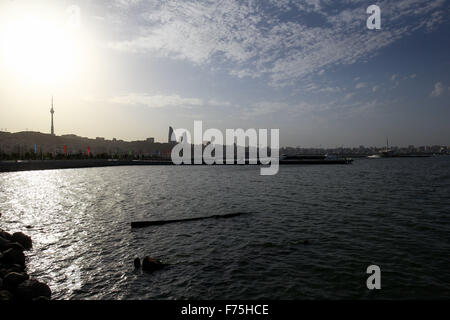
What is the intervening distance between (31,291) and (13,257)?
523 cm

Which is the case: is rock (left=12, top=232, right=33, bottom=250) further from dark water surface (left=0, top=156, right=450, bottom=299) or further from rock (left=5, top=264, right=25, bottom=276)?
rock (left=5, top=264, right=25, bottom=276)

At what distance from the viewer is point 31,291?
10500 millimetres

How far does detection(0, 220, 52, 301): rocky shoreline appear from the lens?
10.2 m

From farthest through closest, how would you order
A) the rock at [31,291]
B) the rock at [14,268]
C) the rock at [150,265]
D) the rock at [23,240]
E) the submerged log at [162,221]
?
the submerged log at [162,221]
the rock at [23,240]
the rock at [150,265]
the rock at [14,268]
the rock at [31,291]

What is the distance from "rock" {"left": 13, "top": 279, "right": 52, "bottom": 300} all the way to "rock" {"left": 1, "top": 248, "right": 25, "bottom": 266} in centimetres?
457

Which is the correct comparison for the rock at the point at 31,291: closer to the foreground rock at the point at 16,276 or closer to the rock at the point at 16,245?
the foreground rock at the point at 16,276

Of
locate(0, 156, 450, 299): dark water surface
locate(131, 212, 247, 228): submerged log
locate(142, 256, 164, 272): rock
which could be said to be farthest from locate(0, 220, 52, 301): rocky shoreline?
locate(131, 212, 247, 228): submerged log

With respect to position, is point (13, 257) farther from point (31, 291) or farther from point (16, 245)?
point (31, 291)

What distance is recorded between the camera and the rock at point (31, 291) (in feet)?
33.2

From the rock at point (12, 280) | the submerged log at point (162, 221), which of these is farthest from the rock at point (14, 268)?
the submerged log at point (162, 221)

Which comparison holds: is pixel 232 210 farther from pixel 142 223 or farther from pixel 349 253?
pixel 349 253

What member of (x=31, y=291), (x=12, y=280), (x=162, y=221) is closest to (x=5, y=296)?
(x=31, y=291)

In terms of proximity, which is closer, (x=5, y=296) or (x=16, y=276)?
(x=5, y=296)
